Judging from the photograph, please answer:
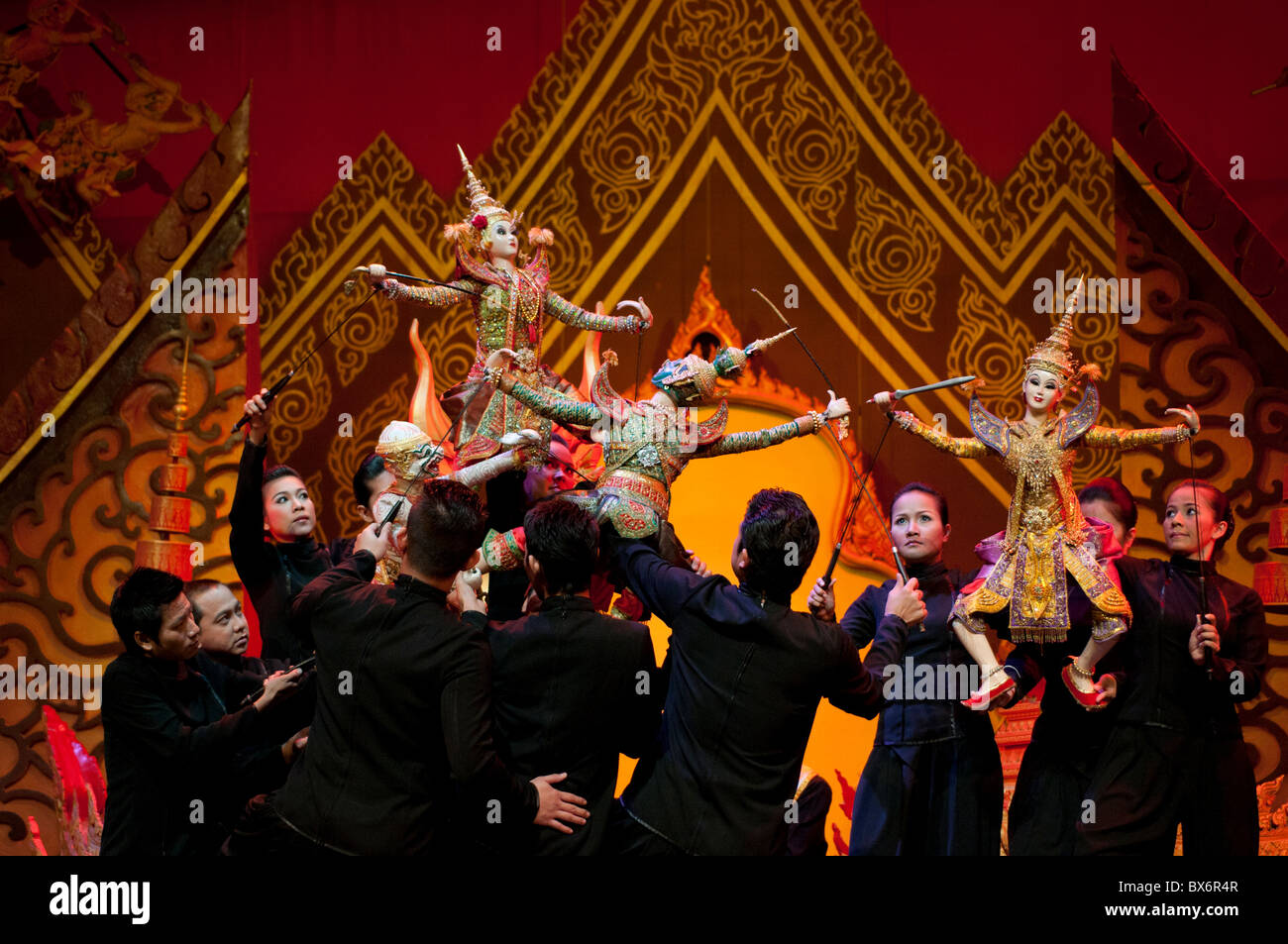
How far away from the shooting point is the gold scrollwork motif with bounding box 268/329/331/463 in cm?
608

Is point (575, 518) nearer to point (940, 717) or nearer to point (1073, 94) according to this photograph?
point (940, 717)

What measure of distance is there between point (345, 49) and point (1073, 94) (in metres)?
3.22

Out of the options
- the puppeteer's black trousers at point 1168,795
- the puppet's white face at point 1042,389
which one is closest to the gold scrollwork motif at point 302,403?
the puppet's white face at point 1042,389

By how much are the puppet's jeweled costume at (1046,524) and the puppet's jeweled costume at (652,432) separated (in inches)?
22.0

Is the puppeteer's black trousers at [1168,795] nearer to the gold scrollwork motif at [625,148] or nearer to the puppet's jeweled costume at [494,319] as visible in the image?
the puppet's jeweled costume at [494,319]

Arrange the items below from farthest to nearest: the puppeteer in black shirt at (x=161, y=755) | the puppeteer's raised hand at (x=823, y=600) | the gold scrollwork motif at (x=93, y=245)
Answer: the gold scrollwork motif at (x=93, y=245) → the puppeteer's raised hand at (x=823, y=600) → the puppeteer in black shirt at (x=161, y=755)

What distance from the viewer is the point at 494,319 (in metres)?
4.62

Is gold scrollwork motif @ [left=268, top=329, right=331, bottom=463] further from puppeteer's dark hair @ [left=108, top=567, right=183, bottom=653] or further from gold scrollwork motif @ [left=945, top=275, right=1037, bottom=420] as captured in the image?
gold scrollwork motif @ [left=945, top=275, right=1037, bottom=420]

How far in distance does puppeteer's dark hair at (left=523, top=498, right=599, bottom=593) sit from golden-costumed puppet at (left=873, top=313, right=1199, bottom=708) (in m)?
1.31

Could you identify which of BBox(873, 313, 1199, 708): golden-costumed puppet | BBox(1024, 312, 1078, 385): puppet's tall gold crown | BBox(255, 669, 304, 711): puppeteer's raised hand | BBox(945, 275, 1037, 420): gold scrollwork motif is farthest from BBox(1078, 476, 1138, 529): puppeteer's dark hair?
BBox(255, 669, 304, 711): puppeteer's raised hand

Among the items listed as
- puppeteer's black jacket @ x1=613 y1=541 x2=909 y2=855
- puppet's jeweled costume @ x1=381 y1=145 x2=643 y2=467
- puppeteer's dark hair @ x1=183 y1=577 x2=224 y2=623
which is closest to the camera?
puppeteer's black jacket @ x1=613 y1=541 x2=909 y2=855

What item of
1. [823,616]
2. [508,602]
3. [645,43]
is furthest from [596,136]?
[823,616]

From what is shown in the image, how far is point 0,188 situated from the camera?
622cm

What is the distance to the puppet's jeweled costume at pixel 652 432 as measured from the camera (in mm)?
4227
